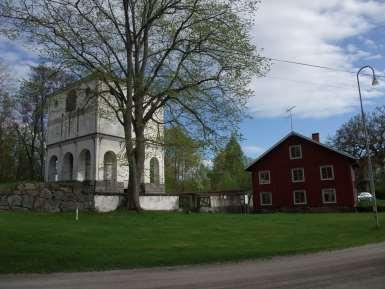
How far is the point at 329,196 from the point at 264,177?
804cm

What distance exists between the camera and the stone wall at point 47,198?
89.4 ft

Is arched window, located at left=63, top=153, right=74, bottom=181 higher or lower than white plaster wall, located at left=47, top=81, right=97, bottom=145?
lower

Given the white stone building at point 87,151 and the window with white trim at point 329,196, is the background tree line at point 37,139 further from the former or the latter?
the window with white trim at point 329,196

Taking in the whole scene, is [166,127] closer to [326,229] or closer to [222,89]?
[222,89]

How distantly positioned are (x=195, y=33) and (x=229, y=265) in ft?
60.1

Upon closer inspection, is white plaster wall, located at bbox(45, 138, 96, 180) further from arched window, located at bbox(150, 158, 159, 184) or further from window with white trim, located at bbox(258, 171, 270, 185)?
window with white trim, located at bbox(258, 171, 270, 185)

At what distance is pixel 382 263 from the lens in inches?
522

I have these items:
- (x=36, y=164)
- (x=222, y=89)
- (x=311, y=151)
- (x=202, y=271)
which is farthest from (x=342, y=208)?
(x=202, y=271)

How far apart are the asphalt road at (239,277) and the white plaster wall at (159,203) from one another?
70.2 feet

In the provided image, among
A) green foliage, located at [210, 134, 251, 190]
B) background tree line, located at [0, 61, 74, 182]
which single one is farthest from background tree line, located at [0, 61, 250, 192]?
green foliage, located at [210, 134, 251, 190]

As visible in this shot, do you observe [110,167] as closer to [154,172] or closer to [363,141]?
[154,172]

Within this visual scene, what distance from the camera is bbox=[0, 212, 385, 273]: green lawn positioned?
548 inches

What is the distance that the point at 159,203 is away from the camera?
36312 mm

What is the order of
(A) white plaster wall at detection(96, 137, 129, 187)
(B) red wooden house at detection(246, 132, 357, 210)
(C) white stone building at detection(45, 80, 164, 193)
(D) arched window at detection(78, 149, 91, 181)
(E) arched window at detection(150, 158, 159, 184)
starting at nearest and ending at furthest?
(A) white plaster wall at detection(96, 137, 129, 187)
(C) white stone building at detection(45, 80, 164, 193)
(D) arched window at detection(78, 149, 91, 181)
(E) arched window at detection(150, 158, 159, 184)
(B) red wooden house at detection(246, 132, 357, 210)
